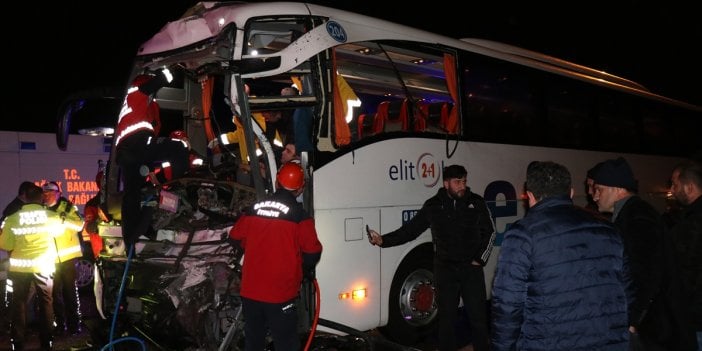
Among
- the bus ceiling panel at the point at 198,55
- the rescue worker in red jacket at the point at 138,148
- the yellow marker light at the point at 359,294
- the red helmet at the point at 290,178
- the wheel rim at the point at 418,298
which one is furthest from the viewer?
the wheel rim at the point at 418,298

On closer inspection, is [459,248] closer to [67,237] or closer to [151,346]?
[151,346]

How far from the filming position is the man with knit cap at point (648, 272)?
3.51 m

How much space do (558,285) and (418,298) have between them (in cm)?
367

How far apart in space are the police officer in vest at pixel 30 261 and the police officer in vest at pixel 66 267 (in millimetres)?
288

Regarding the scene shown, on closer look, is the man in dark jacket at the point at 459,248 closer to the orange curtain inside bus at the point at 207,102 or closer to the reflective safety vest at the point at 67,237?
the orange curtain inside bus at the point at 207,102

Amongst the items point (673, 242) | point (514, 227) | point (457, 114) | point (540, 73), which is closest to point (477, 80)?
point (457, 114)

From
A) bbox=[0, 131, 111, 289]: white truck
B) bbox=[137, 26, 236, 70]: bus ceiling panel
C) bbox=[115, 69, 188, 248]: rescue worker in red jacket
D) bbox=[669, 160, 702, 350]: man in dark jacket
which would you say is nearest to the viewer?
bbox=[669, 160, 702, 350]: man in dark jacket

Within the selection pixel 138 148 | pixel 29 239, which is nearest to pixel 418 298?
pixel 138 148

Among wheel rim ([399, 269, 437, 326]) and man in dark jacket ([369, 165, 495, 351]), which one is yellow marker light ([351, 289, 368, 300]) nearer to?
man in dark jacket ([369, 165, 495, 351])

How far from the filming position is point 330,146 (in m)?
5.50

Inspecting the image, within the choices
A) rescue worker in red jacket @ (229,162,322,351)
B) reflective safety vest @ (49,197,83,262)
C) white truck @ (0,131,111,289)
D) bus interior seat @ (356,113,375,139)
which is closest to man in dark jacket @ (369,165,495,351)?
rescue worker in red jacket @ (229,162,322,351)

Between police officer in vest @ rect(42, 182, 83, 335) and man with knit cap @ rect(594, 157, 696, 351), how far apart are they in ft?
22.1

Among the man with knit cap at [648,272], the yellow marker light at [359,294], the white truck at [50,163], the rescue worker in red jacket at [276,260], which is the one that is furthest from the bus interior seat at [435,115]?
the white truck at [50,163]

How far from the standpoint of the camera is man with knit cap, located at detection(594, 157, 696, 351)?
11.5 ft
